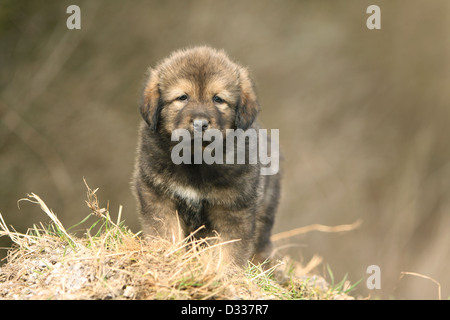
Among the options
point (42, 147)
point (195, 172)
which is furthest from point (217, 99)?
point (42, 147)

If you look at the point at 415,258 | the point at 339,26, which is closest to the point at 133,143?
the point at 339,26

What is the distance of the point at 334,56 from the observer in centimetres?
1102

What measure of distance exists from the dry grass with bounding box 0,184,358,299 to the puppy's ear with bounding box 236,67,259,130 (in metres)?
1.08

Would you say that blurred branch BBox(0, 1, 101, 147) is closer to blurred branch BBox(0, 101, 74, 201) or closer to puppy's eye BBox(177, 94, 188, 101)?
blurred branch BBox(0, 101, 74, 201)

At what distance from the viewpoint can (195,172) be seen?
4383 millimetres

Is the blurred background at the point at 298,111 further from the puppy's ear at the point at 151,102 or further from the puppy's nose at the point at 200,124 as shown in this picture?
the puppy's nose at the point at 200,124

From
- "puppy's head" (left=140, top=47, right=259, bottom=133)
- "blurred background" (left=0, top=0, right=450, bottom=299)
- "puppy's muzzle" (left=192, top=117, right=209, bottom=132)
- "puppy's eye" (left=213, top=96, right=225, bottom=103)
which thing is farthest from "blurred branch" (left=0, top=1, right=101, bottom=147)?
"puppy's muzzle" (left=192, top=117, right=209, bottom=132)

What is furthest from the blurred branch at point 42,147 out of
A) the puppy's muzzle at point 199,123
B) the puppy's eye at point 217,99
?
the puppy's muzzle at point 199,123

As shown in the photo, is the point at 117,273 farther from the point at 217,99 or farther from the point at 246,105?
the point at 246,105

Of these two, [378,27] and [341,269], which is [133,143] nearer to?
[341,269]

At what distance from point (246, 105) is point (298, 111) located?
628cm

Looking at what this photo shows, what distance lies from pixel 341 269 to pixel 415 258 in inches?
49.9

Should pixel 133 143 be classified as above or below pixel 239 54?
below
